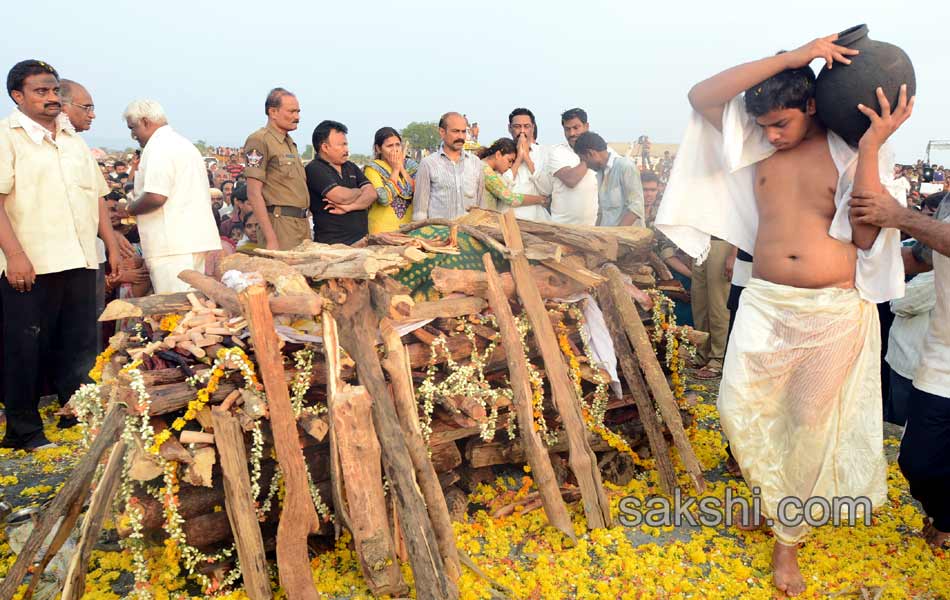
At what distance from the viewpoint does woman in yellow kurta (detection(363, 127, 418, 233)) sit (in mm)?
6406

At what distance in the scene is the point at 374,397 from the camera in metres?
3.39

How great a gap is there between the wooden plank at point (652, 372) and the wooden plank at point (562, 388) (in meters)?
0.64

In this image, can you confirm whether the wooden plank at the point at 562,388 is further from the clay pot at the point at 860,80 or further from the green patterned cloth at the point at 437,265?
the clay pot at the point at 860,80

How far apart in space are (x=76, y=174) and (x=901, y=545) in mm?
6481

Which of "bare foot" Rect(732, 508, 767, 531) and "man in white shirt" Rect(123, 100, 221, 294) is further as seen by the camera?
"man in white shirt" Rect(123, 100, 221, 294)

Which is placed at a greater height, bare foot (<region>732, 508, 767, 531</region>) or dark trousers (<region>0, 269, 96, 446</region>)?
dark trousers (<region>0, 269, 96, 446</region>)

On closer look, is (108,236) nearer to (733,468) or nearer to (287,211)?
(287,211)

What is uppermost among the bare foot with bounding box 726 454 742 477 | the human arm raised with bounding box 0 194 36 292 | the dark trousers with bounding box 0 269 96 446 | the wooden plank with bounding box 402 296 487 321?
the human arm raised with bounding box 0 194 36 292

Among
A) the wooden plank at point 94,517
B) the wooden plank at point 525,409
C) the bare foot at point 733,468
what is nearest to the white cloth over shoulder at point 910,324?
the bare foot at point 733,468

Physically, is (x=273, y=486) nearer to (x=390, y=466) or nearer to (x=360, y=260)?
(x=390, y=466)

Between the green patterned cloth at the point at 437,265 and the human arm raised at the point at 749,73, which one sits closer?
the human arm raised at the point at 749,73

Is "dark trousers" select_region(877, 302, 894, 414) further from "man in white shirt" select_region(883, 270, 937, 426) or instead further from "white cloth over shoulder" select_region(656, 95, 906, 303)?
"white cloth over shoulder" select_region(656, 95, 906, 303)

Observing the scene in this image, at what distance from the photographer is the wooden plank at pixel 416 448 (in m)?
3.40

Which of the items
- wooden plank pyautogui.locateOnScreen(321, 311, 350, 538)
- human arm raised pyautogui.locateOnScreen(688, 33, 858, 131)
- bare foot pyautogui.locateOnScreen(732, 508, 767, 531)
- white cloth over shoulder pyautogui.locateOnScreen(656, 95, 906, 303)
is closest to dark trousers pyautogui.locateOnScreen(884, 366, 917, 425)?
bare foot pyautogui.locateOnScreen(732, 508, 767, 531)
